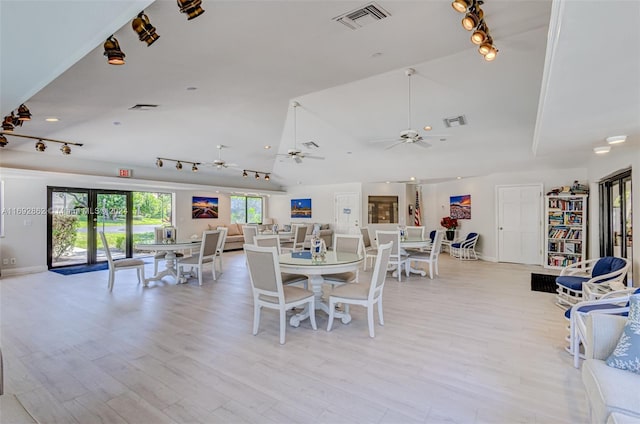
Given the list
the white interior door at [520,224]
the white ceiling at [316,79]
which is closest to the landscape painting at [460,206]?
the white interior door at [520,224]

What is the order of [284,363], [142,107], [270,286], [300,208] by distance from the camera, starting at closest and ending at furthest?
[284,363], [270,286], [142,107], [300,208]

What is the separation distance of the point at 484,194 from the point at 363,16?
7740 mm

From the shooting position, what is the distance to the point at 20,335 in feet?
11.5

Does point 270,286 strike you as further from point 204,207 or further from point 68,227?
point 204,207

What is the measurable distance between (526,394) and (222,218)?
10.8 m

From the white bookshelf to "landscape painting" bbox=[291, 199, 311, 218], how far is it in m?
7.69

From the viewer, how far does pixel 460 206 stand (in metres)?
9.83

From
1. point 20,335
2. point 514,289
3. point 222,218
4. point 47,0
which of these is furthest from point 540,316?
point 222,218

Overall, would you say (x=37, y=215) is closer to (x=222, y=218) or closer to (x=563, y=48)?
(x=222, y=218)

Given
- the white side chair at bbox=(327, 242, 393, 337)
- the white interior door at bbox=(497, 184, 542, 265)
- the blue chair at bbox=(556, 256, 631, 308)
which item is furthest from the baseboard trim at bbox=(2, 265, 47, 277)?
the white interior door at bbox=(497, 184, 542, 265)

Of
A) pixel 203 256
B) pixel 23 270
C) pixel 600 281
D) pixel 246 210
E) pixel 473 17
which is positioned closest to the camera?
pixel 473 17

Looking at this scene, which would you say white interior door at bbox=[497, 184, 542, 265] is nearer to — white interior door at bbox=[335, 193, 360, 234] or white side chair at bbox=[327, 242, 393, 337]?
white interior door at bbox=[335, 193, 360, 234]

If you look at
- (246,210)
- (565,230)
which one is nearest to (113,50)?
(565,230)

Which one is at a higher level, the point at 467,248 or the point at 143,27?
the point at 143,27
